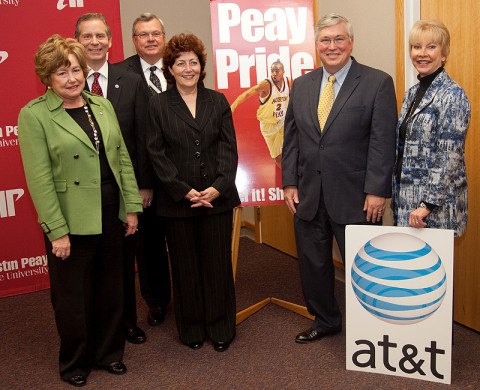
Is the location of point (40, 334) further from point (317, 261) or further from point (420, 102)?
point (420, 102)

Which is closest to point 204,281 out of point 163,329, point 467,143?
point 163,329

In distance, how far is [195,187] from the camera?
268cm

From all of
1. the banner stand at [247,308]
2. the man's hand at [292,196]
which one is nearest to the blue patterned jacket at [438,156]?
the man's hand at [292,196]

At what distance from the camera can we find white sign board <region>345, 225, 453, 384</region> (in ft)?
7.67

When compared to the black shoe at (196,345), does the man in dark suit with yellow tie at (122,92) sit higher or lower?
higher

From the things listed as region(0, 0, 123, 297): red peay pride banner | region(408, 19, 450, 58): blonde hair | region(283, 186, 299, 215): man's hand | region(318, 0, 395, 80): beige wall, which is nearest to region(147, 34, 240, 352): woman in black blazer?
region(283, 186, 299, 215): man's hand

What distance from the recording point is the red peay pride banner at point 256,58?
119 inches

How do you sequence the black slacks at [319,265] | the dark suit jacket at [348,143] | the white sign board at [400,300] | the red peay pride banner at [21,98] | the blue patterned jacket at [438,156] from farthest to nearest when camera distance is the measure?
the red peay pride banner at [21,98]
the black slacks at [319,265]
the dark suit jacket at [348,143]
the white sign board at [400,300]
the blue patterned jacket at [438,156]

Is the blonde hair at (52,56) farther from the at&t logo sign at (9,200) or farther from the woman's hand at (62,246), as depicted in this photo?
the at&t logo sign at (9,200)

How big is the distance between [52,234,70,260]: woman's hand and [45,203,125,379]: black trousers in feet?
0.20

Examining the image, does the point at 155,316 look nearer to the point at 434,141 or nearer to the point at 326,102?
the point at 326,102

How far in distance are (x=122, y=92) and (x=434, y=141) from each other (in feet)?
4.96

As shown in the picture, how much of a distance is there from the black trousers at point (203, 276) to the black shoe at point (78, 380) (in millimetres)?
553

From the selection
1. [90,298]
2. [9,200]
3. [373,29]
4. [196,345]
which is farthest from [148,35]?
[196,345]
